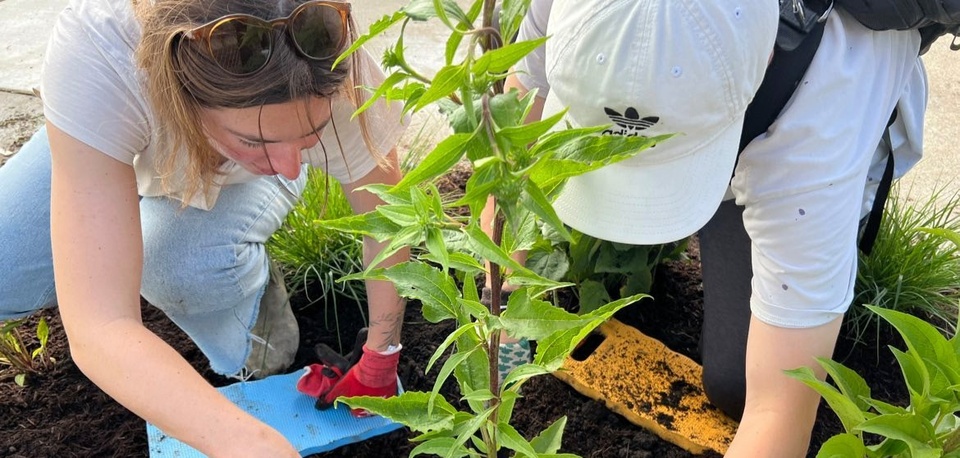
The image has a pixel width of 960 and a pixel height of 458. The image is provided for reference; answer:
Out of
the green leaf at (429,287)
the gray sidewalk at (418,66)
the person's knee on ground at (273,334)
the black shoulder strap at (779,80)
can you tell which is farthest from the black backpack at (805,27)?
the gray sidewalk at (418,66)

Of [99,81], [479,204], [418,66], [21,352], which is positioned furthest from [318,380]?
[418,66]

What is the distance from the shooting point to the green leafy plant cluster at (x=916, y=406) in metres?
0.94

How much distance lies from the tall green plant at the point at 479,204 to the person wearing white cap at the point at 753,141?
183 millimetres

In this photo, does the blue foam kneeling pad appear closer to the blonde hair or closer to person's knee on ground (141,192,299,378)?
person's knee on ground (141,192,299,378)

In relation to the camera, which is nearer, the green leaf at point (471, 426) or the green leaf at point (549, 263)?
the green leaf at point (471, 426)

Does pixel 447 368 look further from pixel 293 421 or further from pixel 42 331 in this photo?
pixel 42 331

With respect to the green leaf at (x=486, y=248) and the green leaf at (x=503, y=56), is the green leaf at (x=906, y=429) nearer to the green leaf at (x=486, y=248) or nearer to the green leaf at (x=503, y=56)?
the green leaf at (x=486, y=248)

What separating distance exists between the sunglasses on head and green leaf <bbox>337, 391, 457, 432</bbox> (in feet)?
1.56

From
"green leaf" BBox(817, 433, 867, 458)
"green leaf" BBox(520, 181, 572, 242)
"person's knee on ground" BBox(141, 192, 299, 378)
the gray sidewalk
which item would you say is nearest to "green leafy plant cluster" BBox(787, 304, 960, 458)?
"green leaf" BBox(817, 433, 867, 458)

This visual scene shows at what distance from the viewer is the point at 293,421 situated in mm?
1685

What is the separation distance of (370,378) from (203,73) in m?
0.73

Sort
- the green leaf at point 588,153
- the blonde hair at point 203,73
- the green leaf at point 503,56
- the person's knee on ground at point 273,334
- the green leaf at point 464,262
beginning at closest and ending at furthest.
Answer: the green leaf at point 503,56, the green leaf at point 588,153, the green leaf at point 464,262, the blonde hair at point 203,73, the person's knee on ground at point 273,334

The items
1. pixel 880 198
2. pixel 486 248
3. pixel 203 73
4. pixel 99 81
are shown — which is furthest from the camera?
pixel 880 198

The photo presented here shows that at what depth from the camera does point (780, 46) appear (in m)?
1.17
